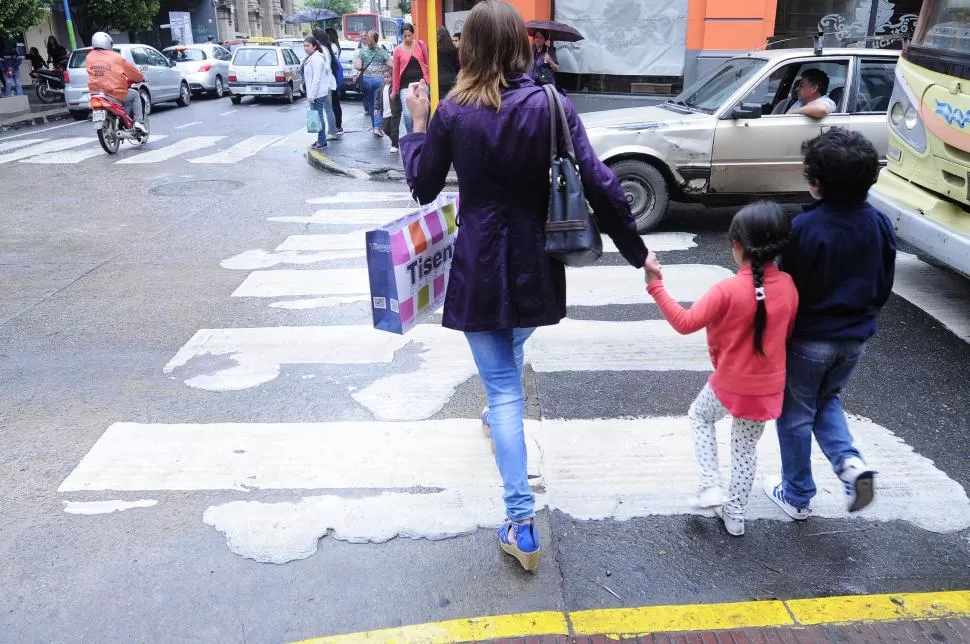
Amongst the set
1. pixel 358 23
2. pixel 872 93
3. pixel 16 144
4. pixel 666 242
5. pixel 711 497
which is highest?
pixel 358 23

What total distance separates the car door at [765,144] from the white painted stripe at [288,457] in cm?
451

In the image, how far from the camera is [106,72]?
13320 millimetres

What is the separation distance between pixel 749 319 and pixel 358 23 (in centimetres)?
5248

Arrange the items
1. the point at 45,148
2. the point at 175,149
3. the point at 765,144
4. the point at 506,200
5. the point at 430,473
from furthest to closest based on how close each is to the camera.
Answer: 1. the point at 45,148
2. the point at 175,149
3. the point at 765,144
4. the point at 430,473
5. the point at 506,200

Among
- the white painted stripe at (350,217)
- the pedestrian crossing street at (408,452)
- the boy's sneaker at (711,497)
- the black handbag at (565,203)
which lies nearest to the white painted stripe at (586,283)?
the pedestrian crossing street at (408,452)

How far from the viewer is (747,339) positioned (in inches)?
112

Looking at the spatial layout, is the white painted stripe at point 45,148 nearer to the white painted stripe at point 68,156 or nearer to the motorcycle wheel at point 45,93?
the white painted stripe at point 68,156

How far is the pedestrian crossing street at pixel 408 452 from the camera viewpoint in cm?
334

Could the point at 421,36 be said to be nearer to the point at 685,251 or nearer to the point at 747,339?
the point at 685,251

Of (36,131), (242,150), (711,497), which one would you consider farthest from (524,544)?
(36,131)

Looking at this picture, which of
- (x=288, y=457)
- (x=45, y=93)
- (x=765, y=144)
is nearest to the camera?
(x=288, y=457)

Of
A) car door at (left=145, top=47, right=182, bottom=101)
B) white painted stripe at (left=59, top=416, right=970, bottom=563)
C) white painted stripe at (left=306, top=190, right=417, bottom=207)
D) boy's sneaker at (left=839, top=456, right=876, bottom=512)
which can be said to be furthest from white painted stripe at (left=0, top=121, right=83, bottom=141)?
boy's sneaker at (left=839, top=456, right=876, bottom=512)

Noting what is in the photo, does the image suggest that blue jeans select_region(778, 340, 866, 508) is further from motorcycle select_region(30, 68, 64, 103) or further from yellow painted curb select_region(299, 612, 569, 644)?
motorcycle select_region(30, 68, 64, 103)

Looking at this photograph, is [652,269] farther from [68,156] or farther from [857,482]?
[68,156]
